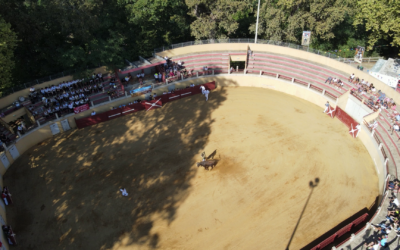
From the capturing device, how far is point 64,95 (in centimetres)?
3403

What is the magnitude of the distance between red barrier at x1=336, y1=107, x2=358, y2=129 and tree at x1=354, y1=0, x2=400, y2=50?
10581 mm

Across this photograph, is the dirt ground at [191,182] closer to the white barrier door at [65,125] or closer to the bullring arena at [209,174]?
the bullring arena at [209,174]

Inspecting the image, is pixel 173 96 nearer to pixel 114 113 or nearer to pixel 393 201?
pixel 114 113

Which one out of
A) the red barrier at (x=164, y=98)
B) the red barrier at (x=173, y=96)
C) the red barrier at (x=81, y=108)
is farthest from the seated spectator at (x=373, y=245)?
the red barrier at (x=81, y=108)

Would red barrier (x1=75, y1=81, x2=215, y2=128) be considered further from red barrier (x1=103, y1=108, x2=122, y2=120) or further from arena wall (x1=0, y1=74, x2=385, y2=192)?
arena wall (x1=0, y1=74, x2=385, y2=192)

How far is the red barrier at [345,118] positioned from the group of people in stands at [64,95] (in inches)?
1139

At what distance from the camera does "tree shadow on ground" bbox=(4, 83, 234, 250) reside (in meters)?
21.5

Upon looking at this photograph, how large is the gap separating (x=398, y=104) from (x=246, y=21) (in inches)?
1023

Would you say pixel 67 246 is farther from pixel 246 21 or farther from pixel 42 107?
pixel 246 21

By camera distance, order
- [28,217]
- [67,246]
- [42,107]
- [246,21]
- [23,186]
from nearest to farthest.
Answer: [67,246]
[28,217]
[23,186]
[42,107]
[246,21]

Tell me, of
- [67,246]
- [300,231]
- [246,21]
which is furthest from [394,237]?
[246,21]

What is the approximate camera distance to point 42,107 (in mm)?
33188

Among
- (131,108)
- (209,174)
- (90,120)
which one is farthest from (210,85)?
(209,174)

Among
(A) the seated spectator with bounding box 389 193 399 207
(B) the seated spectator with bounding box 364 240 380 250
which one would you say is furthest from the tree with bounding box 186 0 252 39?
(B) the seated spectator with bounding box 364 240 380 250
